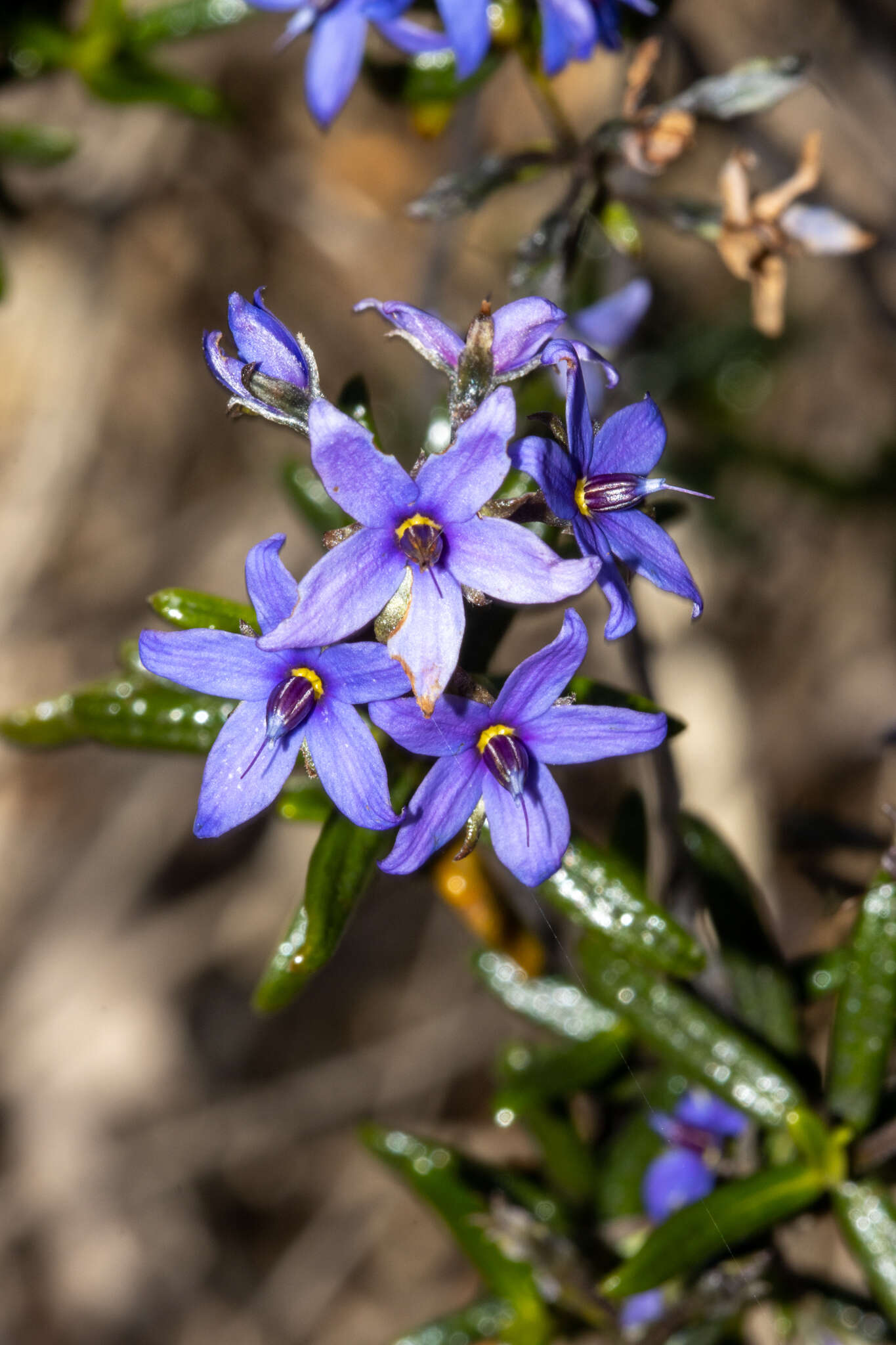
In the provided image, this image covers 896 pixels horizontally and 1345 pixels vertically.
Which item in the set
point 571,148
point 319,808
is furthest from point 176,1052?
point 571,148

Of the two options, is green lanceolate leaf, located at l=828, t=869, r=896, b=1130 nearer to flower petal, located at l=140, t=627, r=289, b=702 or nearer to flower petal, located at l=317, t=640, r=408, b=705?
flower petal, located at l=317, t=640, r=408, b=705

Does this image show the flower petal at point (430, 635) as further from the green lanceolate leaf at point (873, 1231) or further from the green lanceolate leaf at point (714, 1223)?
the green lanceolate leaf at point (873, 1231)

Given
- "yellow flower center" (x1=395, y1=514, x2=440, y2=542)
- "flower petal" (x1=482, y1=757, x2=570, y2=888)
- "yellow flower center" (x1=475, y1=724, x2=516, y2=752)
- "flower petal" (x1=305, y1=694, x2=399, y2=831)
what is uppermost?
"yellow flower center" (x1=395, y1=514, x2=440, y2=542)

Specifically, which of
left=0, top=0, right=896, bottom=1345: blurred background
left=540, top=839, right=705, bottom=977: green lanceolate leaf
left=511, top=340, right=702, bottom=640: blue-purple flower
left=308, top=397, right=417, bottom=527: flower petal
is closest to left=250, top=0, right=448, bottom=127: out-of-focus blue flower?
left=511, top=340, right=702, bottom=640: blue-purple flower

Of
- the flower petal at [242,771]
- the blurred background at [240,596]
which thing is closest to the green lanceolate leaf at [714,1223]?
the flower petal at [242,771]

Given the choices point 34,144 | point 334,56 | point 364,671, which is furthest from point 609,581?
point 34,144

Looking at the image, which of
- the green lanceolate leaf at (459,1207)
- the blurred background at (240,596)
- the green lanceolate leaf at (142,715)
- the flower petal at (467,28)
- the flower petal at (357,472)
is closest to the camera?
the flower petal at (357,472)
